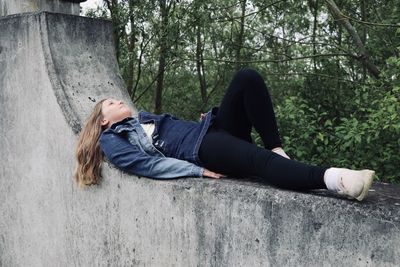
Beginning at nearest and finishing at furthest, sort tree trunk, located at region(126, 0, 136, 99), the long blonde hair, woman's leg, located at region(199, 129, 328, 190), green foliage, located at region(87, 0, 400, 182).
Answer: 1. woman's leg, located at region(199, 129, 328, 190)
2. the long blonde hair
3. green foliage, located at region(87, 0, 400, 182)
4. tree trunk, located at region(126, 0, 136, 99)

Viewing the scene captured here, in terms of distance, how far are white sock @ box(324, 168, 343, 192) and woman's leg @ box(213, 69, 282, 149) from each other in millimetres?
641

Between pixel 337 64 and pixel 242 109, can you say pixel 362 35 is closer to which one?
pixel 337 64

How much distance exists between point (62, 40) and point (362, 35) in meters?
5.07

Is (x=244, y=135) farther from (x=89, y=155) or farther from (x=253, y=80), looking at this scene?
(x=89, y=155)

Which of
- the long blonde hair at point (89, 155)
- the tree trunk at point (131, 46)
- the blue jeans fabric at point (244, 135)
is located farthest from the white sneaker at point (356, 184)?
the tree trunk at point (131, 46)

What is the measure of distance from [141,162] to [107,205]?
418 mm

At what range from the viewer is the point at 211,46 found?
1006cm

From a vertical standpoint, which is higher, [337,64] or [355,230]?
[337,64]

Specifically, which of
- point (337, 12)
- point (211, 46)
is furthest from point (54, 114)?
point (211, 46)

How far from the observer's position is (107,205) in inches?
124

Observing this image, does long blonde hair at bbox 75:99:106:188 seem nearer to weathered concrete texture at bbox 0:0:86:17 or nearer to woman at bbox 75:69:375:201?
woman at bbox 75:69:375:201

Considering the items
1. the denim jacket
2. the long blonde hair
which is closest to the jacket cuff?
the denim jacket

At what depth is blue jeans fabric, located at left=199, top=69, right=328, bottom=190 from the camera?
2.64m

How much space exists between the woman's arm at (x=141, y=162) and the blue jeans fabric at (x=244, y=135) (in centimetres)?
14
